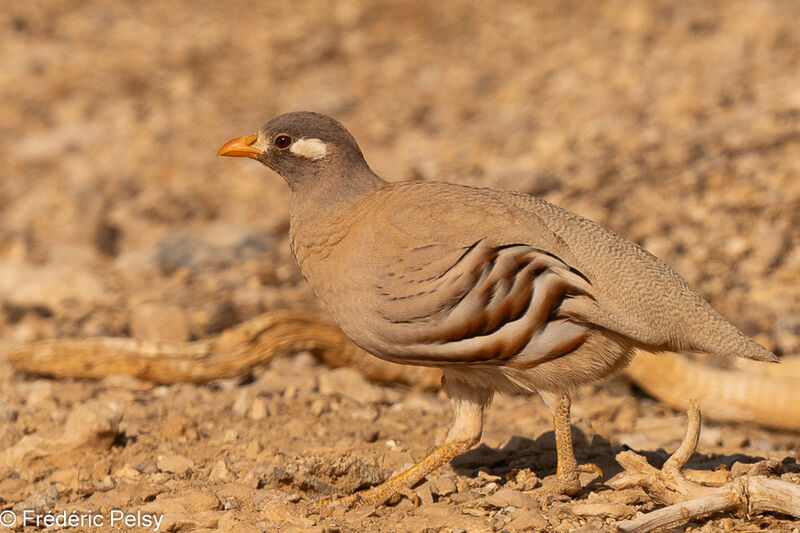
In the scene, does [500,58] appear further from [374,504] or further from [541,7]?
[374,504]

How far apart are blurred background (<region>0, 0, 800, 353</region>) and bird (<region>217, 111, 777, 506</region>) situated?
12.4 feet

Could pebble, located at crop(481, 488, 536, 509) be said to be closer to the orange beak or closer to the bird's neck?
the bird's neck

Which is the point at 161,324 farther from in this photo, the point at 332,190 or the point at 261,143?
the point at 332,190

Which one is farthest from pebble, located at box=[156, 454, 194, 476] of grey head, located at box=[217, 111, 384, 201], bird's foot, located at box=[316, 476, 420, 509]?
grey head, located at box=[217, 111, 384, 201]

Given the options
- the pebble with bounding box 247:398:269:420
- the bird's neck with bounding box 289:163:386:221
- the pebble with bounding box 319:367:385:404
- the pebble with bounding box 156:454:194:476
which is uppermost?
the bird's neck with bounding box 289:163:386:221

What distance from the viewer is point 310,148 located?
5898 mm

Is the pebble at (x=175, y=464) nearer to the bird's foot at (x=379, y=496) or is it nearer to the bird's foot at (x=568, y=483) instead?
the bird's foot at (x=379, y=496)

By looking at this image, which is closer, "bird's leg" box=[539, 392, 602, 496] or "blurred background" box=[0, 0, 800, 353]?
"bird's leg" box=[539, 392, 602, 496]

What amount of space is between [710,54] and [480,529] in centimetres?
1117

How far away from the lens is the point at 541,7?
16766 mm

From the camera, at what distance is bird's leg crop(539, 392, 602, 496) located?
5.42 metres

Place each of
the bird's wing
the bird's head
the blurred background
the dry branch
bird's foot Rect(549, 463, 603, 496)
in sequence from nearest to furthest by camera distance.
Result: 1. the dry branch
2. the bird's wing
3. bird's foot Rect(549, 463, 603, 496)
4. the bird's head
5. the blurred background

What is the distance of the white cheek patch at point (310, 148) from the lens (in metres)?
5.87

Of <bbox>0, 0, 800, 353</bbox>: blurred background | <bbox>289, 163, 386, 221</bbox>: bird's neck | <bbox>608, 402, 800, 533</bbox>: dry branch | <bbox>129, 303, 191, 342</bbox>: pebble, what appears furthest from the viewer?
<bbox>0, 0, 800, 353</bbox>: blurred background
